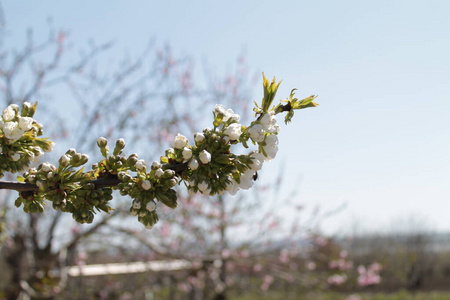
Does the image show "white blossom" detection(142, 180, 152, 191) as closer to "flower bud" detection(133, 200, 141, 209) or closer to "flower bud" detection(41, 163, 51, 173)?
"flower bud" detection(133, 200, 141, 209)

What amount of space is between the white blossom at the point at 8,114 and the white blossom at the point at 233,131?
585 mm

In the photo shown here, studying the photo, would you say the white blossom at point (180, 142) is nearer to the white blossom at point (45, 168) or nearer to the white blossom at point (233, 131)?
the white blossom at point (233, 131)

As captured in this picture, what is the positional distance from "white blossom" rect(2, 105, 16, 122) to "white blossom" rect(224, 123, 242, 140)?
58 centimetres

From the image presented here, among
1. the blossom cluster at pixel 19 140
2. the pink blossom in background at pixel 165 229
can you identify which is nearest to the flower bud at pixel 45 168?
the blossom cluster at pixel 19 140

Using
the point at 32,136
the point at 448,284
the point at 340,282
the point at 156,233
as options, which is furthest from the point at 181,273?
the point at 448,284

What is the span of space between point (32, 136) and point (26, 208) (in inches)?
8.8

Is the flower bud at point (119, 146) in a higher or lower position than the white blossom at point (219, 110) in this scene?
lower

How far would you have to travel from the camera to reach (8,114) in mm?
1123

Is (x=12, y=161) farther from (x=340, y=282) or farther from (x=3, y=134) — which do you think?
(x=340, y=282)

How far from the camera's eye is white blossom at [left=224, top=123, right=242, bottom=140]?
41.6 inches

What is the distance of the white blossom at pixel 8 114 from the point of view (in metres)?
1.12

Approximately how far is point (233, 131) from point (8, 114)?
2.00 feet

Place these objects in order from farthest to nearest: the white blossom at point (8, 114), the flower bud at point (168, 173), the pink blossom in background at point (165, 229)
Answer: the pink blossom in background at point (165, 229) < the white blossom at point (8, 114) < the flower bud at point (168, 173)

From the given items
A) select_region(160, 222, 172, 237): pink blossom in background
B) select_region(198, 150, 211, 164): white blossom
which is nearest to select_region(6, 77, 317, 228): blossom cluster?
select_region(198, 150, 211, 164): white blossom
